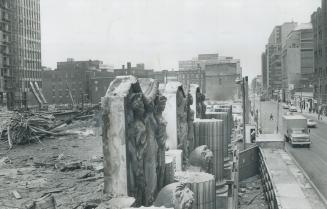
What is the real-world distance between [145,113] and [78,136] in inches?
630

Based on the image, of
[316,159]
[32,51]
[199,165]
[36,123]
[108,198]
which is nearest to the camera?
[108,198]

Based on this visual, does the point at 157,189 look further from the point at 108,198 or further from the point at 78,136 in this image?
the point at 78,136

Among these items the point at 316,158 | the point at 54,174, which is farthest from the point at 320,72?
the point at 54,174

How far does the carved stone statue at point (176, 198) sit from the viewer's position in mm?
8383

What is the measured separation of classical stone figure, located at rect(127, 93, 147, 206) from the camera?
874 centimetres

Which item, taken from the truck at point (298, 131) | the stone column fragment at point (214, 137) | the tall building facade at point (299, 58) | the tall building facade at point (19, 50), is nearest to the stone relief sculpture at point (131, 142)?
the stone column fragment at point (214, 137)

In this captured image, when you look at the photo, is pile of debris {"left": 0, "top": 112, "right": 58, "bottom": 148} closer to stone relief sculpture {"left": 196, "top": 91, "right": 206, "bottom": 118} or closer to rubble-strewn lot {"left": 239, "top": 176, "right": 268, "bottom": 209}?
stone relief sculpture {"left": 196, "top": 91, "right": 206, "bottom": 118}

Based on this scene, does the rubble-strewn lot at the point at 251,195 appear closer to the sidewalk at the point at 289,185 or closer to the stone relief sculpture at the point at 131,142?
the sidewalk at the point at 289,185

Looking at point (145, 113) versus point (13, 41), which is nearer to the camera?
point (145, 113)

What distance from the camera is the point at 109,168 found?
332 inches

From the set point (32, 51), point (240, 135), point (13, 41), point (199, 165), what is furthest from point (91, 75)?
point (199, 165)

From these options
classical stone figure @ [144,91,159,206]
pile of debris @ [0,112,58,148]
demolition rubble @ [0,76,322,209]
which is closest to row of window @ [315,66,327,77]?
demolition rubble @ [0,76,322,209]

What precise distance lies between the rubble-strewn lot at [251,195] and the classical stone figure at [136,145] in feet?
49.4

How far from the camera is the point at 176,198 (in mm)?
8469
